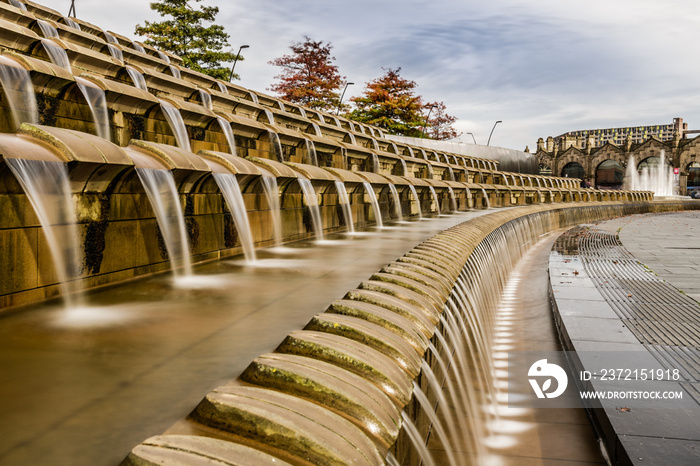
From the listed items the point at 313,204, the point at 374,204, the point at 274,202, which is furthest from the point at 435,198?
the point at 274,202

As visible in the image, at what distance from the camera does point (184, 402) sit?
6.42 feet

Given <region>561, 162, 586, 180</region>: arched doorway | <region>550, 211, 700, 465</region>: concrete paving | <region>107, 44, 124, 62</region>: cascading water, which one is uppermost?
<region>107, 44, 124, 62</region>: cascading water

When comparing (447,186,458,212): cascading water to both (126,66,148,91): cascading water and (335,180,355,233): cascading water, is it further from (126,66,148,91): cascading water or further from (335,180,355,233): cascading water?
(126,66,148,91): cascading water

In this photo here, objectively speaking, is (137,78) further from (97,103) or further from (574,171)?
(574,171)

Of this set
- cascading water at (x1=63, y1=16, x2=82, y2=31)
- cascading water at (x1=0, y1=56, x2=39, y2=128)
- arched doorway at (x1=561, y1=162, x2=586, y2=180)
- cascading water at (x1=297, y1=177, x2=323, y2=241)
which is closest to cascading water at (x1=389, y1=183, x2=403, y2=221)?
cascading water at (x1=297, y1=177, x2=323, y2=241)

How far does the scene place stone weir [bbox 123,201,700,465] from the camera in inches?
57.1

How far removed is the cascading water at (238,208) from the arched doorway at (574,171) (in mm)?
78988

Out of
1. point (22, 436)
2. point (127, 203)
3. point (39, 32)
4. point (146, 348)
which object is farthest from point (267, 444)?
point (39, 32)

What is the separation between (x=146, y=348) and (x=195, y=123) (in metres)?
5.21

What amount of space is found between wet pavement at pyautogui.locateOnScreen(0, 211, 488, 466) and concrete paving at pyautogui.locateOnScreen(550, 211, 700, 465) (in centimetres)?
200

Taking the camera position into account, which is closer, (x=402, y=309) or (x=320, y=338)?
(x=320, y=338)

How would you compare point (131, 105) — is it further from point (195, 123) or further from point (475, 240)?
point (475, 240)

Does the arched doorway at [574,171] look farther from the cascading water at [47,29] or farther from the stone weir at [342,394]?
the stone weir at [342,394]

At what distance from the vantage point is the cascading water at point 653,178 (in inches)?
2645
